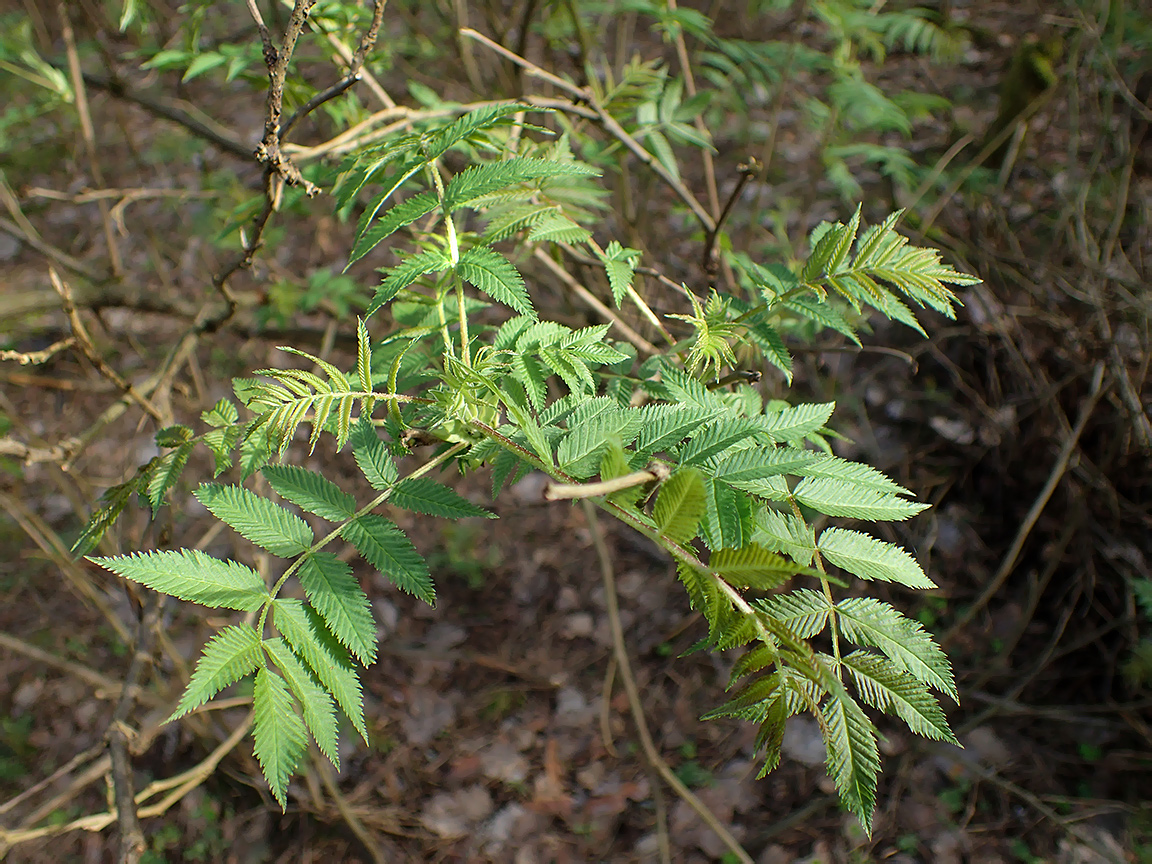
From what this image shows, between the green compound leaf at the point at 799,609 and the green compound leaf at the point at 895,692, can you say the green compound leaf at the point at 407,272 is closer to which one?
the green compound leaf at the point at 799,609

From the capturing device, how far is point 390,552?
3.58 feet

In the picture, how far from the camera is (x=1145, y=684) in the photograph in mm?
2975

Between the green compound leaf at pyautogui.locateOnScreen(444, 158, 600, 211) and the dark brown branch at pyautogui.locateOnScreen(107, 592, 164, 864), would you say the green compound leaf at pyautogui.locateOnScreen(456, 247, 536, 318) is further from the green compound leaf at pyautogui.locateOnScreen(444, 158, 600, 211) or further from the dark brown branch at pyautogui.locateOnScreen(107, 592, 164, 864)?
the dark brown branch at pyautogui.locateOnScreen(107, 592, 164, 864)

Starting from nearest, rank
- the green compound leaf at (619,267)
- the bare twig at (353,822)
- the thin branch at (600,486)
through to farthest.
Answer: the thin branch at (600,486) → the green compound leaf at (619,267) → the bare twig at (353,822)

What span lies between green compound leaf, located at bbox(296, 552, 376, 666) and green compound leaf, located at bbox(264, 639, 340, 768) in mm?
69

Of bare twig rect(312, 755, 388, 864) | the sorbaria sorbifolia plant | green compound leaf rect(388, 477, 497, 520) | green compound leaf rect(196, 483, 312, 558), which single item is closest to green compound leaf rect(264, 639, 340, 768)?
the sorbaria sorbifolia plant

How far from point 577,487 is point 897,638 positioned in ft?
1.83

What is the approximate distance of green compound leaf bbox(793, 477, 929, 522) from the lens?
1.04m

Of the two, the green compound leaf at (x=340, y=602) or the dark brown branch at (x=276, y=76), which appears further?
the dark brown branch at (x=276, y=76)

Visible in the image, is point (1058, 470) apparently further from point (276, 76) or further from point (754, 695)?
point (276, 76)

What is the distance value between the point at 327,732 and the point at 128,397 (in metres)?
1.41

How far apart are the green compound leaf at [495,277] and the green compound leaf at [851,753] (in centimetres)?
73

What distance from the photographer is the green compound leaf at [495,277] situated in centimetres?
118

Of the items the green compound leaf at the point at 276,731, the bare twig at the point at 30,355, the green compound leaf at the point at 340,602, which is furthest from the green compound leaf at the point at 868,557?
the bare twig at the point at 30,355
